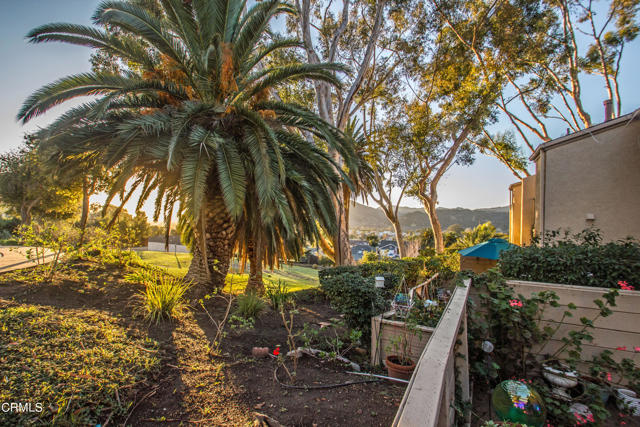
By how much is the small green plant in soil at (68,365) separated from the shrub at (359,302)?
2.48 meters

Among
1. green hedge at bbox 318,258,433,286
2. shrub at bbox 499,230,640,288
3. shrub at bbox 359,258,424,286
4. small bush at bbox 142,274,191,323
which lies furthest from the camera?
shrub at bbox 359,258,424,286

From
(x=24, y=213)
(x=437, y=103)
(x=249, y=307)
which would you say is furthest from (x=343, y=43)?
(x=24, y=213)

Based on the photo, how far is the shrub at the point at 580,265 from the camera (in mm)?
3705

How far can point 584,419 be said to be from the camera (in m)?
2.46

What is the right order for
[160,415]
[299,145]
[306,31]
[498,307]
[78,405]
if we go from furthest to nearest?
1. [306,31]
2. [299,145]
3. [498,307]
4. [160,415]
5. [78,405]

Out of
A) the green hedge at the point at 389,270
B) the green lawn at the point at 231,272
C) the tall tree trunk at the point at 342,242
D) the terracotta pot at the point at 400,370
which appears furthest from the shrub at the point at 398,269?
the terracotta pot at the point at 400,370

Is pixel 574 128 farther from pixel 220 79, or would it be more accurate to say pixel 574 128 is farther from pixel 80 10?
pixel 80 10

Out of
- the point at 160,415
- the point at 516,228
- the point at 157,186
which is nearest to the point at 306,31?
the point at 157,186

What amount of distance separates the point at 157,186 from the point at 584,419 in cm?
763

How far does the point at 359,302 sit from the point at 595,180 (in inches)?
259

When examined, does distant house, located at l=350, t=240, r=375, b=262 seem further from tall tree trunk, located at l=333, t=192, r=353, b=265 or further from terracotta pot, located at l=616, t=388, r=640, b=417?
terracotta pot, located at l=616, t=388, r=640, b=417

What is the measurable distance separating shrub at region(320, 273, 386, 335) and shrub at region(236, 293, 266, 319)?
4.95 ft

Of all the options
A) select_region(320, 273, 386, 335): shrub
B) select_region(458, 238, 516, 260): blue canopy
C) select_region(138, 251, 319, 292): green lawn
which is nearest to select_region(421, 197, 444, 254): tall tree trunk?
select_region(458, 238, 516, 260): blue canopy

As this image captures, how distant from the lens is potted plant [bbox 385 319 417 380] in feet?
10.4
